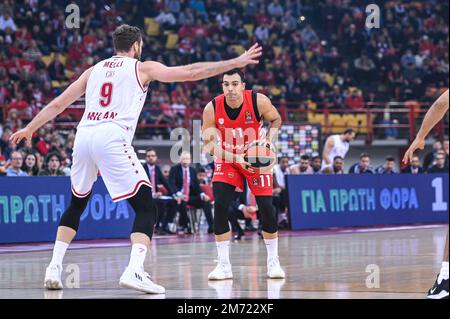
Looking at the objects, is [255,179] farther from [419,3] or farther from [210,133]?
[419,3]

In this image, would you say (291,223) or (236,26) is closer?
(291,223)

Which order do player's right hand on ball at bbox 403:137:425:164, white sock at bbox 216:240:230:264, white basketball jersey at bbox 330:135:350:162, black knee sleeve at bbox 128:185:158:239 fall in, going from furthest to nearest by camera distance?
white basketball jersey at bbox 330:135:350:162 < white sock at bbox 216:240:230:264 < black knee sleeve at bbox 128:185:158:239 < player's right hand on ball at bbox 403:137:425:164

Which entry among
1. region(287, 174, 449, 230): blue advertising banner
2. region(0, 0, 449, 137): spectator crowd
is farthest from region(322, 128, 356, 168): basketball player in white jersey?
region(0, 0, 449, 137): spectator crowd

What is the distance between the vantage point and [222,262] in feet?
34.0

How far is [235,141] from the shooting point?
10703 mm

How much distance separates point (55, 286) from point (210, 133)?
8.82 feet

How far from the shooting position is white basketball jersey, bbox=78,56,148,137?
8688mm

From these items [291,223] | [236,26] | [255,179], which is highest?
[236,26]

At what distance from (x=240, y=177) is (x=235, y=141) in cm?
41

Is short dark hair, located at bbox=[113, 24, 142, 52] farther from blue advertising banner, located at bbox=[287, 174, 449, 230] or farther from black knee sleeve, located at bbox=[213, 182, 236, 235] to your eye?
blue advertising banner, located at bbox=[287, 174, 449, 230]

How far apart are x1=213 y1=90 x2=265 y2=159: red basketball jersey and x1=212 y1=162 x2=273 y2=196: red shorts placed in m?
0.20

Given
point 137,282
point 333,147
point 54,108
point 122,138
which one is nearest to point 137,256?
point 137,282

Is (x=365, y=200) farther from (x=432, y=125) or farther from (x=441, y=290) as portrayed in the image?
(x=441, y=290)
